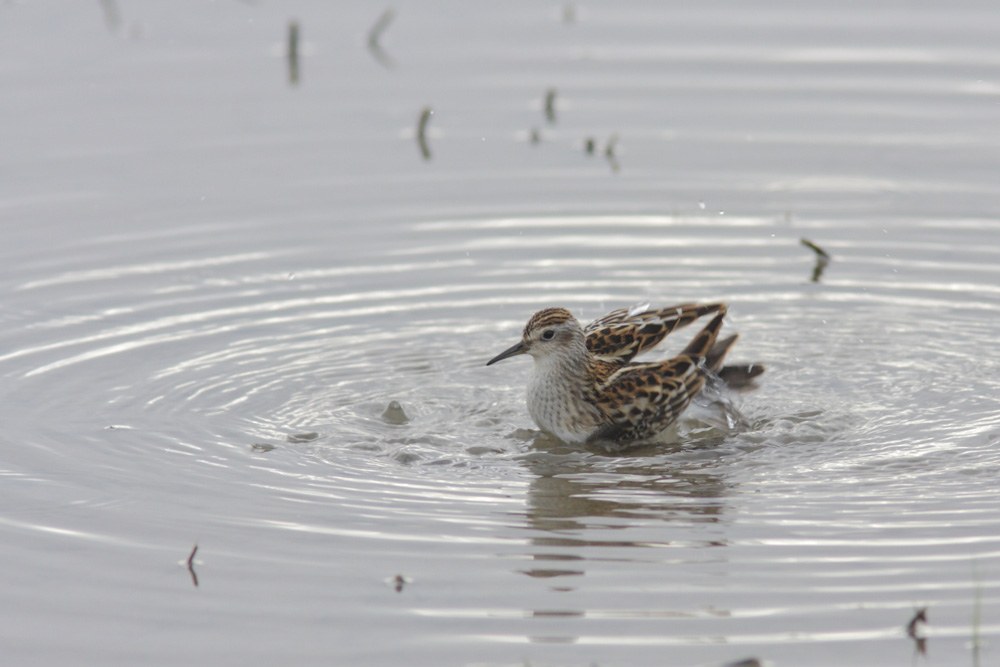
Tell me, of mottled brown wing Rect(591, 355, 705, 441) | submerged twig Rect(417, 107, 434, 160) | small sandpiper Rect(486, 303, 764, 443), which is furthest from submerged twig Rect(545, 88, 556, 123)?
mottled brown wing Rect(591, 355, 705, 441)

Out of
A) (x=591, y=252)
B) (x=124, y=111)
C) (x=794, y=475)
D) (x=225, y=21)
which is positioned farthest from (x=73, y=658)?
(x=225, y=21)

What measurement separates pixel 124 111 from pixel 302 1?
10.8ft

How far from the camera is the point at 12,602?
21.9ft

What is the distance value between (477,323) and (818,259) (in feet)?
9.27

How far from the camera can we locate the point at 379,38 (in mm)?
15680

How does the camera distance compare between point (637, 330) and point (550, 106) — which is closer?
point (637, 330)

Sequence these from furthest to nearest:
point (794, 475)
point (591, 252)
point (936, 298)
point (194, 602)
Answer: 1. point (591, 252)
2. point (936, 298)
3. point (794, 475)
4. point (194, 602)

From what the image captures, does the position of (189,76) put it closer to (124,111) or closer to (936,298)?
(124,111)

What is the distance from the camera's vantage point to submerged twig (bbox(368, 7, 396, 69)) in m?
15.2

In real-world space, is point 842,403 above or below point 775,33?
below

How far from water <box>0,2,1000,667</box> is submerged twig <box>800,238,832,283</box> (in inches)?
2.6

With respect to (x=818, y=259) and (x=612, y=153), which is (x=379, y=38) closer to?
(x=612, y=153)

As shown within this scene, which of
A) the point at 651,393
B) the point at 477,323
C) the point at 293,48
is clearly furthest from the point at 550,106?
the point at 651,393

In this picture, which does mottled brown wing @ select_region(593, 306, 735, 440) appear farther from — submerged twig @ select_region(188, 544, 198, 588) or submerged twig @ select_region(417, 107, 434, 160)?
submerged twig @ select_region(417, 107, 434, 160)
